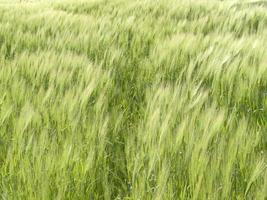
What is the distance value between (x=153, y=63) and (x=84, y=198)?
49.6 inches

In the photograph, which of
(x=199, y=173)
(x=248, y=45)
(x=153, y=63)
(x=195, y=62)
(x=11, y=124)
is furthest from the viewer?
(x=248, y=45)

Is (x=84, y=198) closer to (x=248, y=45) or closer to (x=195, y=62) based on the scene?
(x=195, y=62)

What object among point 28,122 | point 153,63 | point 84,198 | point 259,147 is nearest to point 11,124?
point 28,122

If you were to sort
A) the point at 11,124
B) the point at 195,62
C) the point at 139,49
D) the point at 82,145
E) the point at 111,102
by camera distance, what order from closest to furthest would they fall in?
1. the point at 82,145
2. the point at 11,124
3. the point at 111,102
4. the point at 195,62
5. the point at 139,49

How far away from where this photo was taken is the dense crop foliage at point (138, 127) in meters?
0.87

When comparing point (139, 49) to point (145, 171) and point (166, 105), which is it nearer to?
point (166, 105)

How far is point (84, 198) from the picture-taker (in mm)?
868

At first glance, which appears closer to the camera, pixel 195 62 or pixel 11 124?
pixel 11 124

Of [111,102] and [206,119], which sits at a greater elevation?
[206,119]

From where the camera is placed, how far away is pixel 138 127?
3.67 ft

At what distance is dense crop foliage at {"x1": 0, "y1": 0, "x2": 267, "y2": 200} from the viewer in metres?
0.87

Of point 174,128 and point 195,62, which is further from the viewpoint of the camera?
point 195,62

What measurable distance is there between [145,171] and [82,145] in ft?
0.68

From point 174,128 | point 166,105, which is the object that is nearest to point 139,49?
point 166,105
